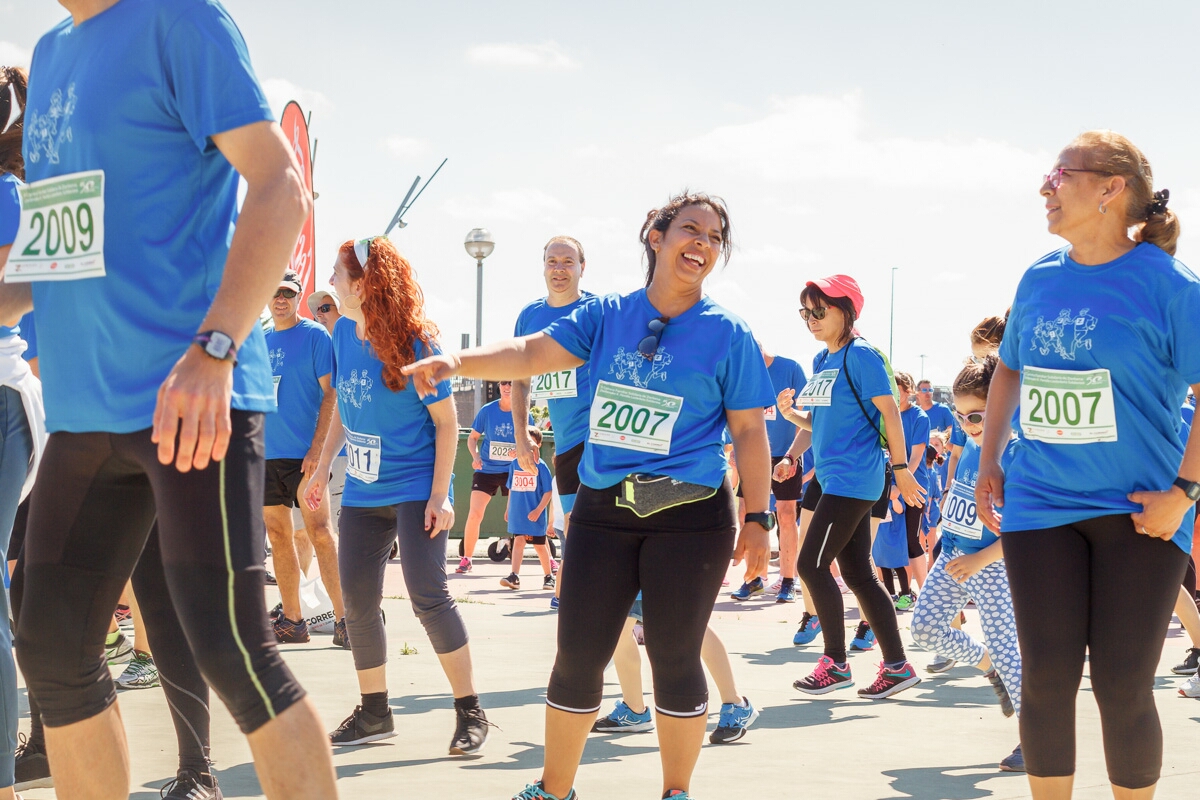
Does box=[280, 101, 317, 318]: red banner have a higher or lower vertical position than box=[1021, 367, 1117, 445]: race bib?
higher

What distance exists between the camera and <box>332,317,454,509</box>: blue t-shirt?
16.6 ft

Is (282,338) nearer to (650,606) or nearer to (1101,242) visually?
(650,606)

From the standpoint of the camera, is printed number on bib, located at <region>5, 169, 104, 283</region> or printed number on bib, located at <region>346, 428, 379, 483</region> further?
printed number on bib, located at <region>346, 428, 379, 483</region>

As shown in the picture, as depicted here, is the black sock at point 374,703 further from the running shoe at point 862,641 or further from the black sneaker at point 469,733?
the running shoe at point 862,641

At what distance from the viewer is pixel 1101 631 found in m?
3.37

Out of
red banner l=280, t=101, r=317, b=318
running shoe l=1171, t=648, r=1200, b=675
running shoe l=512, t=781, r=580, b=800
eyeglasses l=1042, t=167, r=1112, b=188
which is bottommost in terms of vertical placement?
running shoe l=1171, t=648, r=1200, b=675

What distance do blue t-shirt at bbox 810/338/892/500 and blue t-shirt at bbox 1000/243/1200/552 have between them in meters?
3.01

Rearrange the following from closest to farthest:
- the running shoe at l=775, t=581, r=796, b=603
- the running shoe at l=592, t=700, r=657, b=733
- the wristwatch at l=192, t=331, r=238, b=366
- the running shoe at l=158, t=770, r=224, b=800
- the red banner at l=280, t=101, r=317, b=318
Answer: the wristwatch at l=192, t=331, r=238, b=366 → the running shoe at l=158, t=770, r=224, b=800 → the running shoe at l=592, t=700, r=657, b=733 → the running shoe at l=775, t=581, r=796, b=603 → the red banner at l=280, t=101, r=317, b=318

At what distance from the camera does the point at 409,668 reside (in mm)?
6863

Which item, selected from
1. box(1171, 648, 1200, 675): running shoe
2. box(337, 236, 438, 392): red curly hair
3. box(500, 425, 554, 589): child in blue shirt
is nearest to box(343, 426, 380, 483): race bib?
box(337, 236, 438, 392): red curly hair

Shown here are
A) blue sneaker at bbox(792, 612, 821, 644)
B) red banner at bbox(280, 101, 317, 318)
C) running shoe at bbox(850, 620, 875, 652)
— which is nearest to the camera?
running shoe at bbox(850, 620, 875, 652)

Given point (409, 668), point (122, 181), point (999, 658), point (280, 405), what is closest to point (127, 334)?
point (122, 181)

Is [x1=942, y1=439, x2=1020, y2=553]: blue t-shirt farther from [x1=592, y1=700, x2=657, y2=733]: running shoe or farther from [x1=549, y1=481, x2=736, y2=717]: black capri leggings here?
[x1=549, y1=481, x2=736, y2=717]: black capri leggings

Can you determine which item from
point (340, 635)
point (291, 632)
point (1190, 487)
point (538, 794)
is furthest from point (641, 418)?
point (291, 632)
